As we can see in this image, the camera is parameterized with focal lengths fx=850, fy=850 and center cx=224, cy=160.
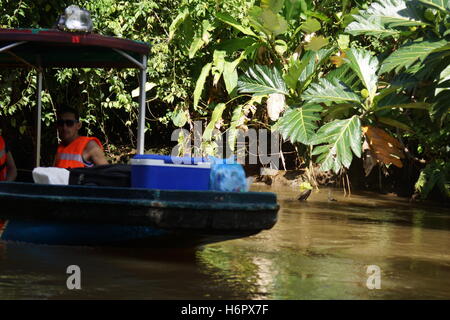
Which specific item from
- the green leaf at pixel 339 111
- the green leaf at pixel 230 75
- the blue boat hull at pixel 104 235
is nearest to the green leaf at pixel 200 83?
the green leaf at pixel 230 75

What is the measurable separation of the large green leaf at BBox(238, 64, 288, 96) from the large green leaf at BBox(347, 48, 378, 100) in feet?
4.55

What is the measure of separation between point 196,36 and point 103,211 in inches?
257

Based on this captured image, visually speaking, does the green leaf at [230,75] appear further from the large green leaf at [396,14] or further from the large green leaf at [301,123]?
the large green leaf at [396,14]

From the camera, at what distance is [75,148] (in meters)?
6.66

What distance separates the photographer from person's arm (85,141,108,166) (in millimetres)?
6652

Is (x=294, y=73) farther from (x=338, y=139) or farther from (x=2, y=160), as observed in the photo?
(x=2, y=160)

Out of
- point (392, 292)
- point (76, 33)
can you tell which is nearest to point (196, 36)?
point (76, 33)

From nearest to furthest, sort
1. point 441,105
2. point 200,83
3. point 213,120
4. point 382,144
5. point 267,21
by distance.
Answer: point 441,105 → point 382,144 → point 267,21 → point 200,83 → point 213,120

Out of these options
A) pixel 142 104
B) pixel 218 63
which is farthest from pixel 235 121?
pixel 142 104

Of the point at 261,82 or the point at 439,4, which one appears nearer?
the point at 439,4

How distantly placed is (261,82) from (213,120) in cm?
194

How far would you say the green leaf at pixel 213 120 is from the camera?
38.5ft

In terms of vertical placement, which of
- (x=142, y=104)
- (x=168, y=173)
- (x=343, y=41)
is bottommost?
(x=168, y=173)

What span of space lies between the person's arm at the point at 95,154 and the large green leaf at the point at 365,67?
318 centimetres
